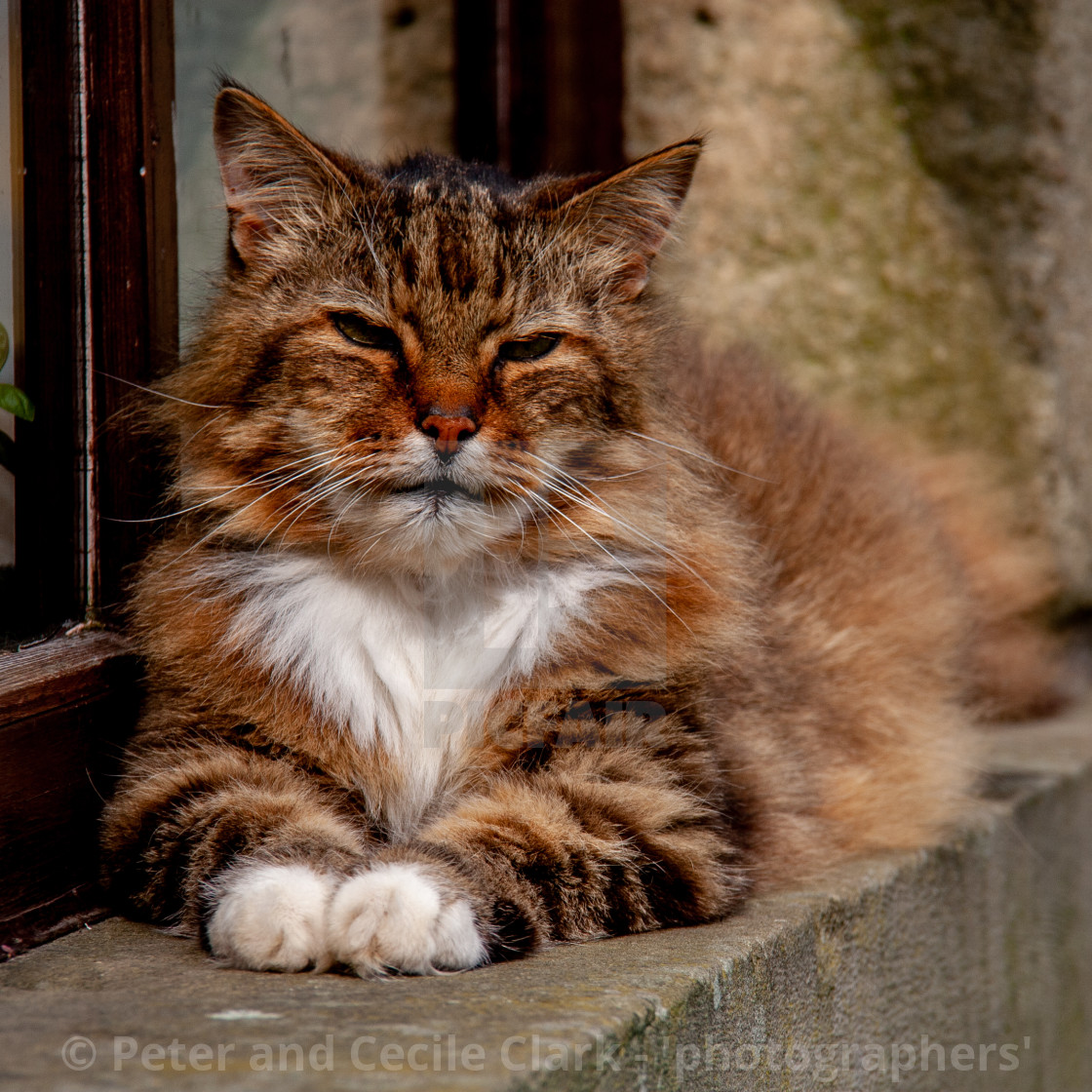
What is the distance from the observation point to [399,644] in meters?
1.85

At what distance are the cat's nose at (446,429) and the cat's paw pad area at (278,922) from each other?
562mm

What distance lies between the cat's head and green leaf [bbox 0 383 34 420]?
8.2 inches

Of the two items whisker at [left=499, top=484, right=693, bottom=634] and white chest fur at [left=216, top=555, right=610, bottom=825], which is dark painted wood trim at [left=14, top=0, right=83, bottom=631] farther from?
whisker at [left=499, top=484, right=693, bottom=634]

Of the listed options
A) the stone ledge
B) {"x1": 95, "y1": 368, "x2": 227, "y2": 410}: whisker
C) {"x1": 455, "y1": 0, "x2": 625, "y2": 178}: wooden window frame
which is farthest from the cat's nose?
{"x1": 455, "y1": 0, "x2": 625, "y2": 178}: wooden window frame

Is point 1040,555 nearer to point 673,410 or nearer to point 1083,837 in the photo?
point 1083,837

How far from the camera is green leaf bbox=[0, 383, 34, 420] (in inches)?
70.7

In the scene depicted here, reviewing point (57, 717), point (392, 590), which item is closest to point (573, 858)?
point (392, 590)

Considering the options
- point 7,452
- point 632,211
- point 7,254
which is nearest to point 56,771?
point 7,452

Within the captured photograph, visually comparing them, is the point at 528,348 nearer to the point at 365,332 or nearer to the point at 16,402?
the point at 365,332

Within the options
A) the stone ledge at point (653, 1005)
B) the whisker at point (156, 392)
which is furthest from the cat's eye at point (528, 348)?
the stone ledge at point (653, 1005)

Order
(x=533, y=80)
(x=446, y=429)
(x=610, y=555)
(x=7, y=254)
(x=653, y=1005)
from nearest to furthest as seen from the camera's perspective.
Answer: (x=653, y=1005), (x=446, y=429), (x=7, y=254), (x=610, y=555), (x=533, y=80)

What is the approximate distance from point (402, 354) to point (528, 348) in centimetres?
19

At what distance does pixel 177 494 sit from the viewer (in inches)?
75.3

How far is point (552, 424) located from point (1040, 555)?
2104 mm
